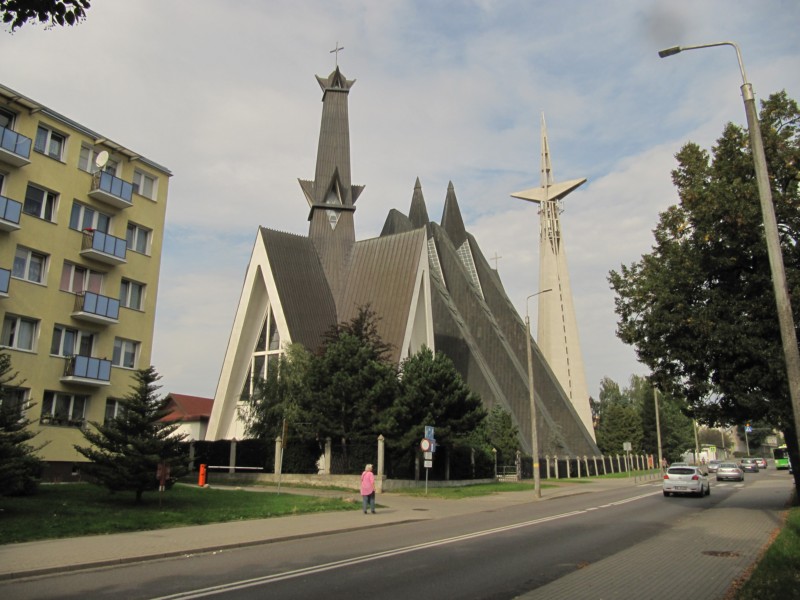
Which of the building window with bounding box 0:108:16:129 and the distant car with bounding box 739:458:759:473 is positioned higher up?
the building window with bounding box 0:108:16:129

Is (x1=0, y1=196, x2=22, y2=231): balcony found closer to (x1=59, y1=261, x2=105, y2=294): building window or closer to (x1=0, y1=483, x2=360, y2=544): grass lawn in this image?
(x1=59, y1=261, x2=105, y2=294): building window

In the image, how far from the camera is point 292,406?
29.8 meters

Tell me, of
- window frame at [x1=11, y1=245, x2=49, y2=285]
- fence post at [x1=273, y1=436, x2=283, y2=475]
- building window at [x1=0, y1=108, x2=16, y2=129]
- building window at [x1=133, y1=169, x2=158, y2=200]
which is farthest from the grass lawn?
building window at [x1=133, y1=169, x2=158, y2=200]

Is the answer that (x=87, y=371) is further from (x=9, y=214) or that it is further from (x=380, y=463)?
(x=380, y=463)

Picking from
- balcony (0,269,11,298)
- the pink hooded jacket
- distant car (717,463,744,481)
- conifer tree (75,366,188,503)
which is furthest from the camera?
distant car (717,463,744,481)

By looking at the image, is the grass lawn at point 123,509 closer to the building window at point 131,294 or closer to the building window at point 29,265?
the building window at point 29,265

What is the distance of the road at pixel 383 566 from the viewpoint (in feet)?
24.0

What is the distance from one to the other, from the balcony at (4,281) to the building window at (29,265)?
880 millimetres

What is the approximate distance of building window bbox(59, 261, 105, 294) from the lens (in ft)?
84.3

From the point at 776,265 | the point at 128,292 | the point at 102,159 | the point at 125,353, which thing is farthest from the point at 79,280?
the point at 776,265

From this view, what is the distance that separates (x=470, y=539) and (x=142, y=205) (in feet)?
77.8

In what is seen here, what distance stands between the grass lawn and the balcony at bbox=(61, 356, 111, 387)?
17.2 feet

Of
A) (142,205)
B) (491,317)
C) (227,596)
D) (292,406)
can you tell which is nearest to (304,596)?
(227,596)

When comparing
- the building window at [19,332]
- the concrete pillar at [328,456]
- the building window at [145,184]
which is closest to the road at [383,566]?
the concrete pillar at [328,456]
